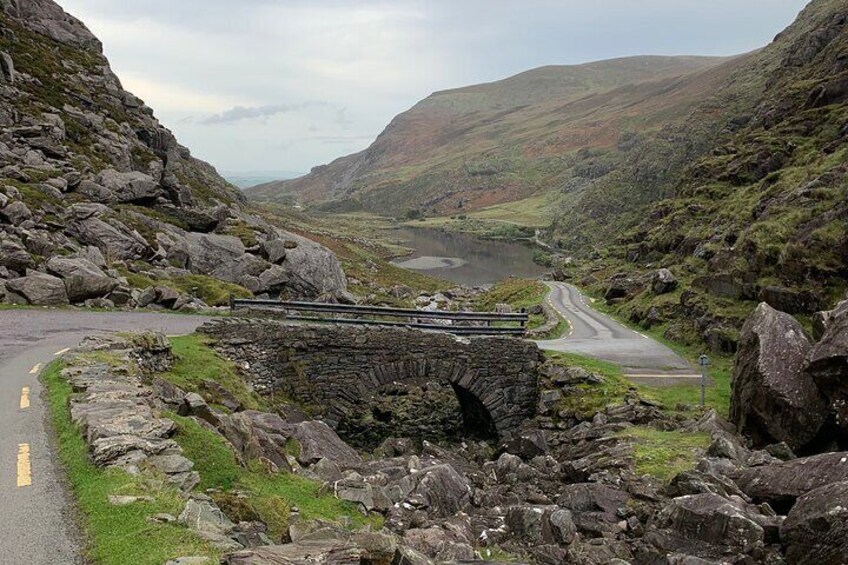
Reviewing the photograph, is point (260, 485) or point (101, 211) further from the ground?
point (101, 211)

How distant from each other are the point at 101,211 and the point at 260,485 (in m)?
32.8

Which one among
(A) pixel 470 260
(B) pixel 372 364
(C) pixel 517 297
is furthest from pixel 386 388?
(A) pixel 470 260

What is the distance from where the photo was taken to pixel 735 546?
12578 millimetres

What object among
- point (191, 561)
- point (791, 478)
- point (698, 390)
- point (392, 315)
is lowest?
point (698, 390)

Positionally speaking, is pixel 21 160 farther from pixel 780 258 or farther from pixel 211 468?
pixel 780 258

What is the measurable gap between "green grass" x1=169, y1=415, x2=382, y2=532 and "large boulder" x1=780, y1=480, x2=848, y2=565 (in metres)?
8.31

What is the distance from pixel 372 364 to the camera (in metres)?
26.1

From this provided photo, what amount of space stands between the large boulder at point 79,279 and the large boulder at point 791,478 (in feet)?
91.5

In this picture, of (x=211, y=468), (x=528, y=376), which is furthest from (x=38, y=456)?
(x=528, y=376)

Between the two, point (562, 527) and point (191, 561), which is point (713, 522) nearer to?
point (562, 527)

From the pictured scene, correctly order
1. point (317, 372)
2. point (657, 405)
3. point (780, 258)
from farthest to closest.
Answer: point (780, 258)
point (317, 372)
point (657, 405)

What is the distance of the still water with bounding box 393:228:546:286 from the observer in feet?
363

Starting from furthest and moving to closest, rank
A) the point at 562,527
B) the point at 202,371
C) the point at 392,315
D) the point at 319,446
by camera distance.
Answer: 1. the point at 392,315
2. the point at 202,371
3. the point at 319,446
4. the point at 562,527

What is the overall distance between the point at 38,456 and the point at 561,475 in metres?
14.5
